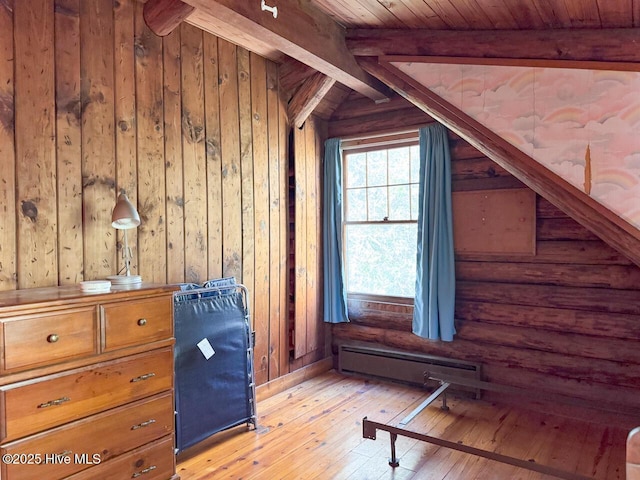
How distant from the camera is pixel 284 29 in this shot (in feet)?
8.80

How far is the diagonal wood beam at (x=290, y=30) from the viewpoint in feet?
8.00

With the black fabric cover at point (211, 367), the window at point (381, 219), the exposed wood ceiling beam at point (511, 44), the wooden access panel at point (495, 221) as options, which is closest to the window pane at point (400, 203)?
the window at point (381, 219)

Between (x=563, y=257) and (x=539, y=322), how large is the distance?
21.6 inches

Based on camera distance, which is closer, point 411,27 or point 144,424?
point 144,424

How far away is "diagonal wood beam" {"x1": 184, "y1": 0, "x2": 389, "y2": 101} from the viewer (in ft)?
8.00

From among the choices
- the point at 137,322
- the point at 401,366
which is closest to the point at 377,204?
the point at 401,366

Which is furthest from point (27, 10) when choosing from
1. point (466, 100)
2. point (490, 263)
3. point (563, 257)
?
point (563, 257)

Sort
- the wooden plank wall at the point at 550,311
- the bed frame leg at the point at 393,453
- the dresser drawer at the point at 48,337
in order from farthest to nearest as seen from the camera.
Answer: the wooden plank wall at the point at 550,311 → the bed frame leg at the point at 393,453 → the dresser drawer at the point at 48,337

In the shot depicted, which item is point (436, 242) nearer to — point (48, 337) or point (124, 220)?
point (124, 220)

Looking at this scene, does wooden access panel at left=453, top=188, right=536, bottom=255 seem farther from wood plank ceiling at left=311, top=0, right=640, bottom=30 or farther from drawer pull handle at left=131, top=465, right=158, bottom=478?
drawer pull handle at left=131, top=465, right=158, bottom=478

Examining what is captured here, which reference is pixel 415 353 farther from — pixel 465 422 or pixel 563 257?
pixel 563 257

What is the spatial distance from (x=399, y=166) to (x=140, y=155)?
7.68 ft

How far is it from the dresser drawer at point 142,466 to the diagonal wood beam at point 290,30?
91.1 inches

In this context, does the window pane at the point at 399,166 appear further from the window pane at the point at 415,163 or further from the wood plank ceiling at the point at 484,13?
the wood plank ceiling at the point at 484,13
